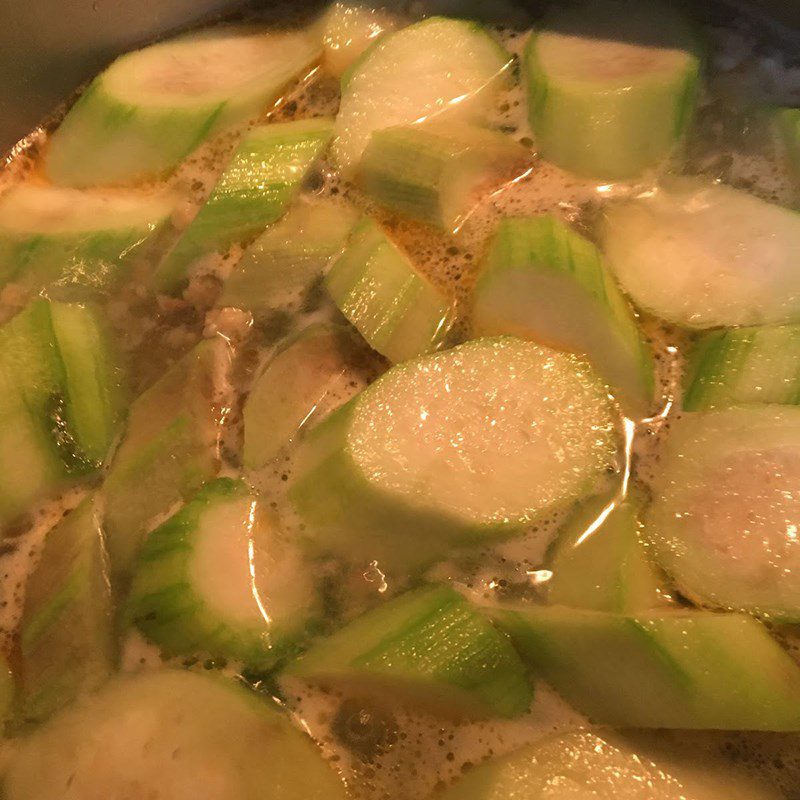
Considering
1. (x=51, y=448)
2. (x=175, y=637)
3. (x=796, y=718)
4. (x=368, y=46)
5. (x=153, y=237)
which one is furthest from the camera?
(x=368, y=46)

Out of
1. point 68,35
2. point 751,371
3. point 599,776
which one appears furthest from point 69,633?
point 68,35

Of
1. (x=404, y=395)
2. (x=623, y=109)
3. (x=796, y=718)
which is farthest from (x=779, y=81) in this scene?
(x=796, y=718)

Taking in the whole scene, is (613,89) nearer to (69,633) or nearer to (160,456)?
(160,456)

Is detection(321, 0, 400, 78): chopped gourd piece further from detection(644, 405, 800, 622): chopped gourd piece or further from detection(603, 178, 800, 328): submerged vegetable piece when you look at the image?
detection(644, 405, 800, 622): chopped gourd piece

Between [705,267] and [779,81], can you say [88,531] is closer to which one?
[705,267]

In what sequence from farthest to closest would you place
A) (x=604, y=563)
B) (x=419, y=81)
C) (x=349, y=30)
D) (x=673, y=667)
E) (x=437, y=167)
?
(x=349, y=30), (x=419, y=81), (x=437, y=167), (x=604, y=563), (x=673, y=667)

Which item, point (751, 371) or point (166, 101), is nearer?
point (751, 371)

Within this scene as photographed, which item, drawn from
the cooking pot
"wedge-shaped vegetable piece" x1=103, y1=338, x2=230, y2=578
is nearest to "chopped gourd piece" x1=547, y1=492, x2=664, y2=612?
"wedge-shaped vegetable piece" x1=103, y1=338, x2=230, y2=578
